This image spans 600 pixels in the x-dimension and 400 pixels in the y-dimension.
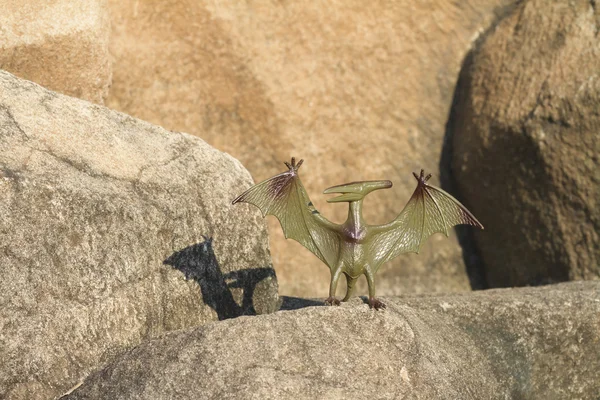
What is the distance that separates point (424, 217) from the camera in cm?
397

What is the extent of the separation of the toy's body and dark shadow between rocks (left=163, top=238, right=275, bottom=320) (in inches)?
15.9

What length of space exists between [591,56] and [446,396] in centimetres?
336

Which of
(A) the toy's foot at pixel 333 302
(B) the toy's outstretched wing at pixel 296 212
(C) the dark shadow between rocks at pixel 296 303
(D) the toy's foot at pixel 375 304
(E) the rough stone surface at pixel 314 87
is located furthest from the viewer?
(E) the rough stone surface at pixel 314 87

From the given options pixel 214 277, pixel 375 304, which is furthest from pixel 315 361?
pixel 214 277

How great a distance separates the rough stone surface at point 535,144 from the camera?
231 inches

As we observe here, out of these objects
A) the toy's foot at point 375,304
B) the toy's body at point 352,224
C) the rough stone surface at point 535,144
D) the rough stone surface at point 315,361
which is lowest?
the rough stone surface at point 315,361

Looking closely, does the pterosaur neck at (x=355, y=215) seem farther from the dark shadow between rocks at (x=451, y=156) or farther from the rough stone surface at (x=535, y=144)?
the dark shadow between rocks at (x=451, y=156)

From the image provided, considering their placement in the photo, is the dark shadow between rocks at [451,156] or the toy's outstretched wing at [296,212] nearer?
the toy's outstretched wing at [296,212]

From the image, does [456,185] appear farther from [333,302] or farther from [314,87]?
[333,302]

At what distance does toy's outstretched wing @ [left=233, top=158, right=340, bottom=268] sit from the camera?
149 inches

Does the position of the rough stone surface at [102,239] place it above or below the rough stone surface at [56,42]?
below

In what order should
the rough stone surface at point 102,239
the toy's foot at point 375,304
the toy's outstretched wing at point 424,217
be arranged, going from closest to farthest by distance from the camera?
the rough stone surface at point 102,239, the toy's foot at point 375,304, the toy's outstretched wing at point 424,217

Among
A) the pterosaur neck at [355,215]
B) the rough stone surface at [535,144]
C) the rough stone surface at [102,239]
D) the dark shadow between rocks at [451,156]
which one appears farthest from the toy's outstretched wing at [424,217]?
the dark shadow between rocks at [451,156]

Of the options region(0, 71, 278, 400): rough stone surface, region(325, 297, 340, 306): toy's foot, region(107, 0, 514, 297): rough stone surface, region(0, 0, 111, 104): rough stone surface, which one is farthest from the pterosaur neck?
region(107, 0, 514, 297): rough stone surface
